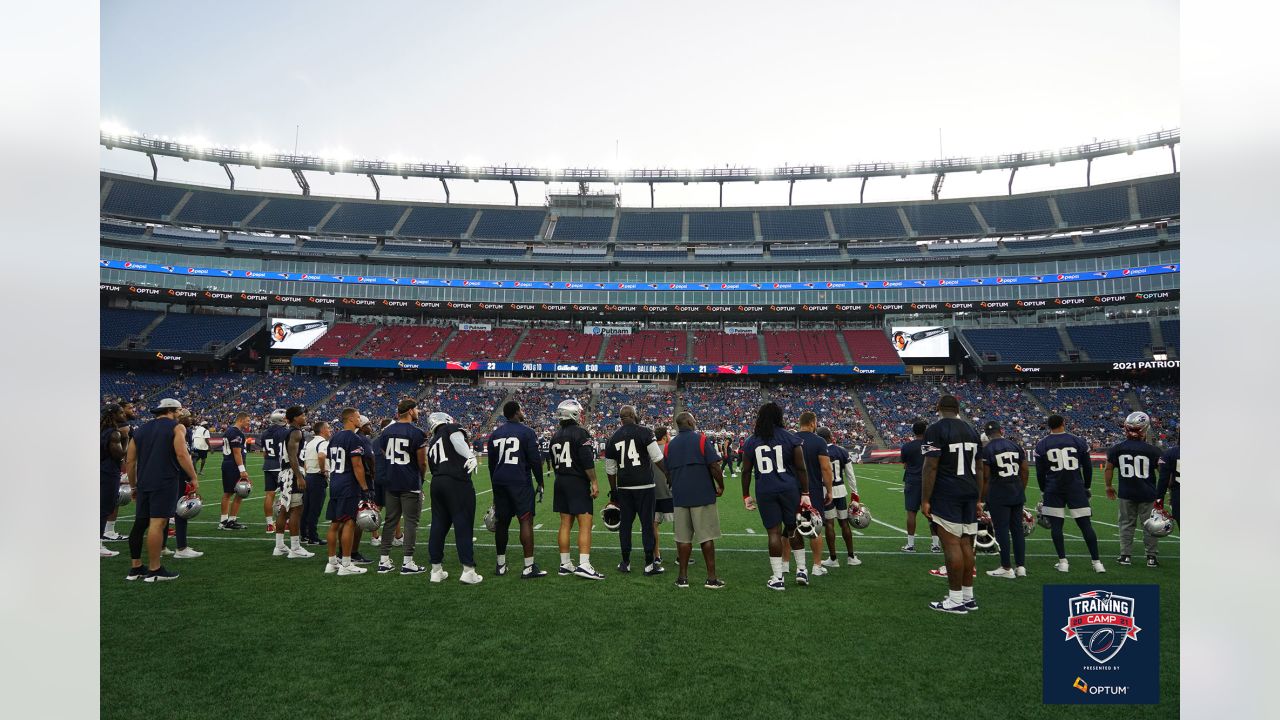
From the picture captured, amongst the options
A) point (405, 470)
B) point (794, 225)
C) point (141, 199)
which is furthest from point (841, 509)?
point (141, 199)

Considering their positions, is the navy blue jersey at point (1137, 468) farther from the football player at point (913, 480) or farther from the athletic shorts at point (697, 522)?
the athletic shorts at point (697, 522)

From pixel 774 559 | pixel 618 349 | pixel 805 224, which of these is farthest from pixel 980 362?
pixel 774 559

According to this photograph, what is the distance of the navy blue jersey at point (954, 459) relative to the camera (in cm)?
612

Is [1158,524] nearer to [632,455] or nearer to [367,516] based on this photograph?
[632,455]

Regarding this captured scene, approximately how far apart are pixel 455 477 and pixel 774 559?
12.6 ft

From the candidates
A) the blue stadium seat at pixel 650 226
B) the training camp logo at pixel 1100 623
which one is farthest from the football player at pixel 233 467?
the blue stadium seat at pixel 650 226

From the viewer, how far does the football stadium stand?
4.61 m

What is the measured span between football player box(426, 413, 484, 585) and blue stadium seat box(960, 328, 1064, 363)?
50167mm

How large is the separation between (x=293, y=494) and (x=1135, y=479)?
11795 millimetres

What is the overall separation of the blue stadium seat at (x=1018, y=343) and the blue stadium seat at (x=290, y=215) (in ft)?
198

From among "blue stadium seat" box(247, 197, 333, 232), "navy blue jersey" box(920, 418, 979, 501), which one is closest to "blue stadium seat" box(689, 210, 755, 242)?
"blue stadium seat" box(247, 197, 333, 232)

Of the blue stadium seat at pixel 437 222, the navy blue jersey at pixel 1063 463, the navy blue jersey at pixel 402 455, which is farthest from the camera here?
the blue stadium seat at pixel 437 222

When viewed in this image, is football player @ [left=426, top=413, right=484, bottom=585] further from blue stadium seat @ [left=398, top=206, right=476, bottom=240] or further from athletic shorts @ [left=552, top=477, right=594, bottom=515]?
blue stadium seat @ [left=398, top=206, right=476, bottom=240]
